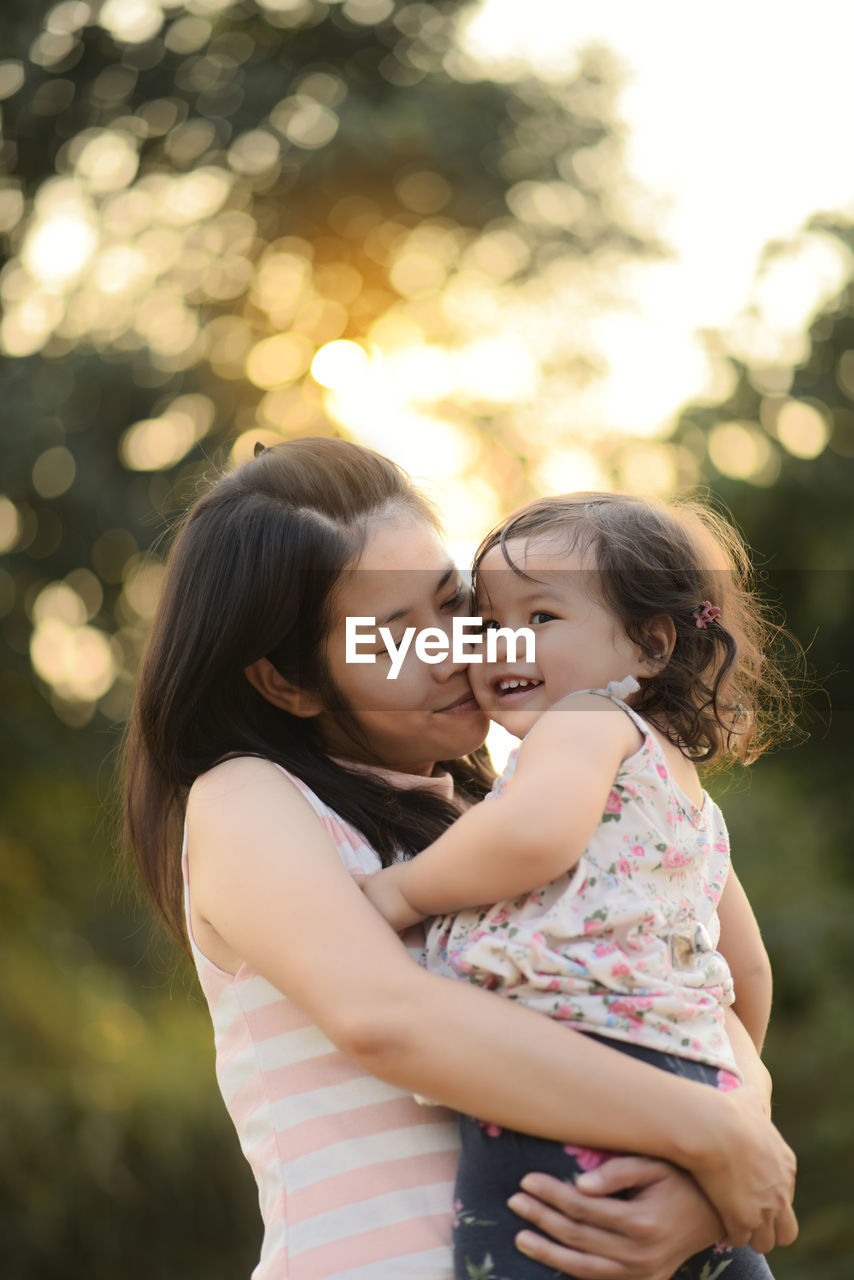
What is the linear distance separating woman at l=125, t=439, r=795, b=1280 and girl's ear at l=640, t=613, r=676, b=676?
0.80 feet

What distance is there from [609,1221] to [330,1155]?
0.97 ft


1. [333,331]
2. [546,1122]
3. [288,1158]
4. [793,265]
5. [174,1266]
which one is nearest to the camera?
[546,1122]

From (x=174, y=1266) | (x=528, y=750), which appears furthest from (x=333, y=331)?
(x=528, y=750)

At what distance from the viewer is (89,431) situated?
16.4ft

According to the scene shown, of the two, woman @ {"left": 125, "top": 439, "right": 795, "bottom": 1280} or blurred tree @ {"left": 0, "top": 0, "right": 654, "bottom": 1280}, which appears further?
blurred tree @ {"left": 0, "top": 0, "right": 654, "bottom": 1280}

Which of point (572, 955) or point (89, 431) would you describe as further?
point (89, 431)

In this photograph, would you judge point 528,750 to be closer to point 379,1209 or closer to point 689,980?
point 689,980

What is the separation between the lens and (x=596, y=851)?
1.30 metres

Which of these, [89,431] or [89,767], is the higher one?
[89,431]

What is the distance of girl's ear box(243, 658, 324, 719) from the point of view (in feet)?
5.31

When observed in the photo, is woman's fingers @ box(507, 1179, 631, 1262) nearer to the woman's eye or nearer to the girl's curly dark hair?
the girl's curly dark hair

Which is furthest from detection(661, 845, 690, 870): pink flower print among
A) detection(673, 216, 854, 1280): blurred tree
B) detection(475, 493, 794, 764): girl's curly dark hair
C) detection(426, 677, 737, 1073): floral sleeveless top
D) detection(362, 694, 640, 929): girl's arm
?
detection(673, 216, 854, 1280): blurred tree

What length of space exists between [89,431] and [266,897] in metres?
4.09

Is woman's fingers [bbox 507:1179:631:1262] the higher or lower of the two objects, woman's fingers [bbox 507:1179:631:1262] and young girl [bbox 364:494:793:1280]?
the lower
